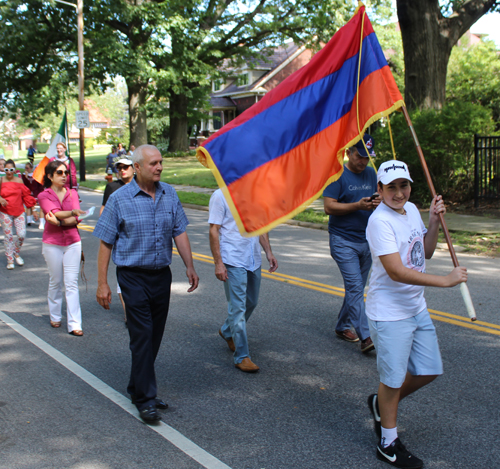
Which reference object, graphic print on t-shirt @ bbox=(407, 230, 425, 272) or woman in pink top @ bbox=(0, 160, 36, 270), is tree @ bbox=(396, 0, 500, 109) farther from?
graphic print on t-shirt @ bbox=(407, 230, 425, 272)

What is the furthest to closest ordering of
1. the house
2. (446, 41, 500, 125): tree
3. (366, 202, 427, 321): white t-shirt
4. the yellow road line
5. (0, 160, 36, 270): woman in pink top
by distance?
the house → (446, 41, 500, 125): tree → (0, 160, 36, 270): woman in pink top → the yellow road line → (366, 202, 427, 321): white t-shirt

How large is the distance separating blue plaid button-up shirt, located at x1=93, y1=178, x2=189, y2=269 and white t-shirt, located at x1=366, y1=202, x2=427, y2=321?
5.49 ft

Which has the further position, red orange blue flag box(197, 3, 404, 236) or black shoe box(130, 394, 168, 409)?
black shoe box(130, 394, 168, 409)

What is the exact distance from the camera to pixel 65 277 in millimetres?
6625

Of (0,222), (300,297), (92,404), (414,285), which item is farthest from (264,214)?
(0,222)


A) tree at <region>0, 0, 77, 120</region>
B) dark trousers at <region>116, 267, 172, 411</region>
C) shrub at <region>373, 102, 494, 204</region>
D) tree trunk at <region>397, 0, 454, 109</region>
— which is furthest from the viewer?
tree at <region>0, 0, 77, 120</region>

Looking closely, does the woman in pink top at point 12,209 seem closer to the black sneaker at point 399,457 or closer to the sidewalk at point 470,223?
the sidewalk at point 470,223

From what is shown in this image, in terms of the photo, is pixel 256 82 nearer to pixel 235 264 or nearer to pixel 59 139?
pixel 59 139

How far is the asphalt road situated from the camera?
3.77 meters

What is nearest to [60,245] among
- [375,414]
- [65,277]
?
[65,277]

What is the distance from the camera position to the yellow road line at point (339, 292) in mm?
6270

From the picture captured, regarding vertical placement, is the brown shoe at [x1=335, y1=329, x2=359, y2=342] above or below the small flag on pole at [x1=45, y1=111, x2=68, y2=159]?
below

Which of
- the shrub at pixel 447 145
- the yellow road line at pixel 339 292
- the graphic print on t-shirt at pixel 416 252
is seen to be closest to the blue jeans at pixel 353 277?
the yellow road line at pixel 339 292

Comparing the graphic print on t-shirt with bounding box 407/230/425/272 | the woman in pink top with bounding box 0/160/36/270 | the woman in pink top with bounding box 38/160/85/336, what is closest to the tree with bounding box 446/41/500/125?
the woman in pink top with bounding box 0/160/36/270
